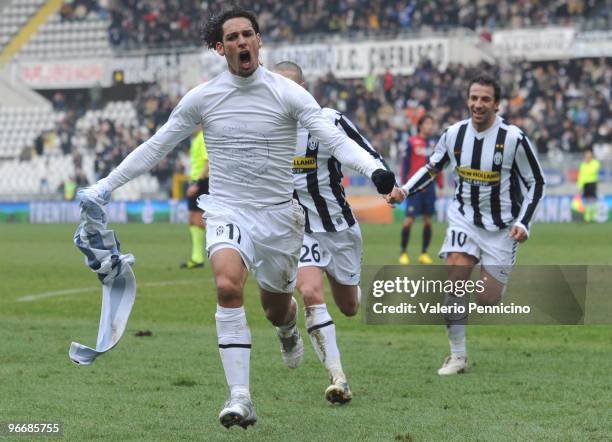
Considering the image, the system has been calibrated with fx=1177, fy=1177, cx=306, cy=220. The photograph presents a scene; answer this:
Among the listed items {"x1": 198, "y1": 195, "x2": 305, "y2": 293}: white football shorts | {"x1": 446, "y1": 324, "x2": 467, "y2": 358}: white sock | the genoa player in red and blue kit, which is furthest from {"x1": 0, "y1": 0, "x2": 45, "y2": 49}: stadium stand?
{"x1": 198, "y1": 195, "x2": 305, "y2": 293}: white football shorts

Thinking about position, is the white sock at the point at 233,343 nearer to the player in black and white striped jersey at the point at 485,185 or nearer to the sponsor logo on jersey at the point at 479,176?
the player in black and white striped jersey at the point at 485,185

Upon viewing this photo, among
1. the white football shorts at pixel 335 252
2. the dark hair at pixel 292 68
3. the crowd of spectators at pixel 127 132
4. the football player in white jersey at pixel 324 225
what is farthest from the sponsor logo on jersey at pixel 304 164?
the crowd of spectators at pixel 127 132

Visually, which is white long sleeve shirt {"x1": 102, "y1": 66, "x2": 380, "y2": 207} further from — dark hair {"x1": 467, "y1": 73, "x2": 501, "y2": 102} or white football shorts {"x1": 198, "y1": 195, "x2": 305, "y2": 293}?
dark hair {"x1": 467, "y1": 73, "x2": 501, "y2": 102}

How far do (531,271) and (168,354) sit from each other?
5627 millimetres

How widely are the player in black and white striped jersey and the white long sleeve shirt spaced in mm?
2271

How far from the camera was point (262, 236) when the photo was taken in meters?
6.40

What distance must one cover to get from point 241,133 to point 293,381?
6.73ft

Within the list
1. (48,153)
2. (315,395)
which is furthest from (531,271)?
(48,153)

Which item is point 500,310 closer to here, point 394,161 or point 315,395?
point 315,395

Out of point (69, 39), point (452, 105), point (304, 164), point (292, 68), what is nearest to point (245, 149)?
point (292, 68)

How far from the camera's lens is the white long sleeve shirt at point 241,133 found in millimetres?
6418

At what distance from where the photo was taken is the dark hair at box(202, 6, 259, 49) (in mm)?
6371

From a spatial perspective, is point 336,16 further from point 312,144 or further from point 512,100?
point 312,144

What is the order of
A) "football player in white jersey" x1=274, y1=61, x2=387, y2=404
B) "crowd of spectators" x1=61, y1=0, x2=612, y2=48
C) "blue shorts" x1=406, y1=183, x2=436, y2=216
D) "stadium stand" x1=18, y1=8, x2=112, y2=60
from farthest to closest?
"stadium stand" x1=18, y1=8, x2=112, y2=60 < "crowd of spectators" x1=61, y1=0, x2=612, y2=48 < "blue shorts" x1=406, y1=183, x2=436, y2=216 < "football player in white jersey" x1=274, y1=61, x2=387, y2=404
